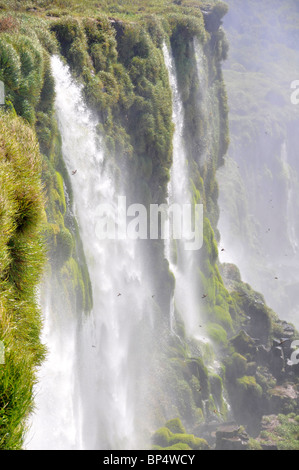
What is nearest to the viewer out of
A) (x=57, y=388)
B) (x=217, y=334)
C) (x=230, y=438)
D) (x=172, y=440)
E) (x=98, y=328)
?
(x=57, y=388)

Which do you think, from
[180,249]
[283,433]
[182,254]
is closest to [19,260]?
[180,249]

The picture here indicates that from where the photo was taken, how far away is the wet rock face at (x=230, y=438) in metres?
33.0

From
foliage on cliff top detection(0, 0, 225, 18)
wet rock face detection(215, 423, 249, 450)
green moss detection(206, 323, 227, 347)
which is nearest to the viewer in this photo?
foliage on cliff top detection(0, 0, 225, 18)

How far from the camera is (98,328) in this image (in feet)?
87.8

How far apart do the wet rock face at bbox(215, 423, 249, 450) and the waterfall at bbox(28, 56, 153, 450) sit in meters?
7.24

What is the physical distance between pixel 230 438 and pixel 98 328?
1602 centimetres

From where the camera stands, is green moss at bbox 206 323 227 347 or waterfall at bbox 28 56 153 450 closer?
waterfall at bbox 28 56 153 450

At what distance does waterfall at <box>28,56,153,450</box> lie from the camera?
20719mm

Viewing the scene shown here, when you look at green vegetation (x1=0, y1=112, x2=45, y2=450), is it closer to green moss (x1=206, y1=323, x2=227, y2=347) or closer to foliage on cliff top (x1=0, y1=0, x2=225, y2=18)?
foliage on cliff top (x1=0, y1=0, x2=225, y2=18)

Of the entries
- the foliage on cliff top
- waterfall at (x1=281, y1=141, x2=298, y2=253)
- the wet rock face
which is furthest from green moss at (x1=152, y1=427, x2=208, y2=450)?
waterfall at (x1=281, y1=141, x2=298, y2=253)

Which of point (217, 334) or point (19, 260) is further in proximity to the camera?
point (217, 334)

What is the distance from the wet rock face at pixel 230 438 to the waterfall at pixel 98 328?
724 cm

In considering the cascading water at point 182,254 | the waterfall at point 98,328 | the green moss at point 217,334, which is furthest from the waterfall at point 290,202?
the waterfall at point 98,328

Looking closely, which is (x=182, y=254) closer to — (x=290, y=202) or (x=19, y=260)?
(x=19, y=260)
